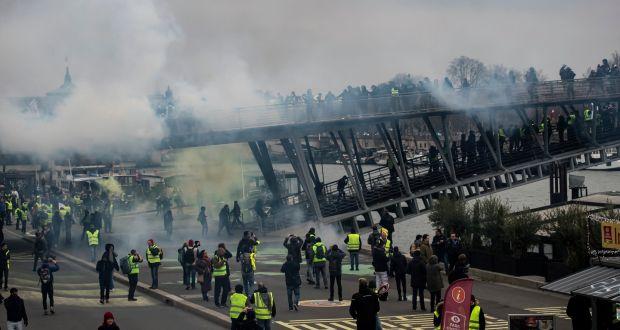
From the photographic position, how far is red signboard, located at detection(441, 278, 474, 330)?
14.5 meters

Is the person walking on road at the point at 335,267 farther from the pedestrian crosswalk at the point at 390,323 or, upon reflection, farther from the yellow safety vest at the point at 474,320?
the yellow safety vest at the point at 474,320

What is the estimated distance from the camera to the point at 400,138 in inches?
1838

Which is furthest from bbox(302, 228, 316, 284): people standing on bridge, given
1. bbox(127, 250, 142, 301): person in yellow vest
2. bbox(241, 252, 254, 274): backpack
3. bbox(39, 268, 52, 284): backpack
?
bbox(39, 268, 52, 284): backpack

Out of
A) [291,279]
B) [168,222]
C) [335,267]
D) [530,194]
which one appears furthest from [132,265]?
[530,194]

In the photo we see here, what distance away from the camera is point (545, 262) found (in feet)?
93.4

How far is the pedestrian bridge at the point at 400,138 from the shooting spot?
135ft

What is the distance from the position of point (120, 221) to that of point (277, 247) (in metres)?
16.3

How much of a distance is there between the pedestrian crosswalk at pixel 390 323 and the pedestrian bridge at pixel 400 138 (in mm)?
18349

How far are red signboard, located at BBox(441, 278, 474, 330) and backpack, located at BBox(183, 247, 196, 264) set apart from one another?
13.4 meters

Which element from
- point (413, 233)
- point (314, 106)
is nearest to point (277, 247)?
point (314, 106)

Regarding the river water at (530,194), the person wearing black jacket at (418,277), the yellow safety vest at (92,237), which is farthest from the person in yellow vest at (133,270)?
the river water at (530,194)

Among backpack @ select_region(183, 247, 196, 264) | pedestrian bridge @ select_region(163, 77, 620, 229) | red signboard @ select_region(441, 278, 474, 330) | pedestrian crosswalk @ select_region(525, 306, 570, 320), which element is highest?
pedestrian bridge @ select_region(163, 77, 620, 229)

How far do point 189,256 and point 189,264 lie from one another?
13.0 inches

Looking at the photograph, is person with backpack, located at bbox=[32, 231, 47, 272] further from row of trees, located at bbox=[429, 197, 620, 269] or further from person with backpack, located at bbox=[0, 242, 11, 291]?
row of trees, located at bbox=[429, 197, 620, 269]
